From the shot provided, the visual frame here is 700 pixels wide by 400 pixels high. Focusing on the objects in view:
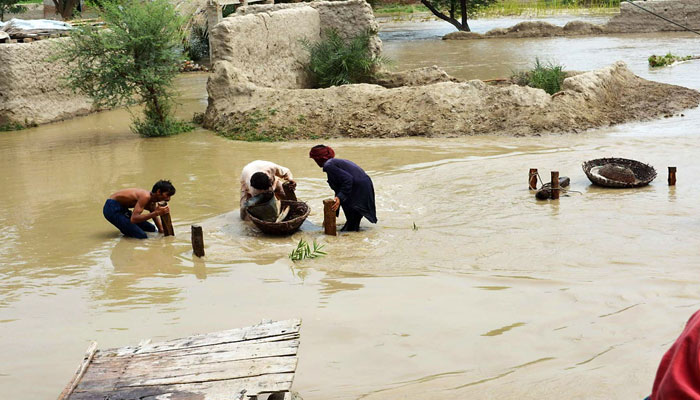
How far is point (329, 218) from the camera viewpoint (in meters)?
7.79

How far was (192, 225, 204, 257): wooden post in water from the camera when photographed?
7148 mm

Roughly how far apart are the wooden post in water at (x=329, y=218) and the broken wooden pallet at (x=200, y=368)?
10.5ft

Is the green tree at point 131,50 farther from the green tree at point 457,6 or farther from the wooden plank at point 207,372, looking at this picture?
the green tree at point 457,6

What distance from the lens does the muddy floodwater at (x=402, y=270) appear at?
16.0 feet

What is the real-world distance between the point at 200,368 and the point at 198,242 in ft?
10.6

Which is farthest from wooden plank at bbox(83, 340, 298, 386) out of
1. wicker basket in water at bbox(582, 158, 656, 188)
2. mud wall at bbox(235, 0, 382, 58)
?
mud wall at bbox(235, 0, 382, 58)

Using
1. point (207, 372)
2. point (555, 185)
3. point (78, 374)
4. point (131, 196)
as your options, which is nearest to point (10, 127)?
point (131, 196)

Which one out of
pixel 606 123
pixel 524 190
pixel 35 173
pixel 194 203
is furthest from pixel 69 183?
pixel 606 123

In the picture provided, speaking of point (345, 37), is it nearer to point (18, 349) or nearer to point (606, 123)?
point (606, 123)

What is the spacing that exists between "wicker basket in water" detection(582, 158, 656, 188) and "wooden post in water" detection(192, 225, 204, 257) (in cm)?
471

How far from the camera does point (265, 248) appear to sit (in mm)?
7629

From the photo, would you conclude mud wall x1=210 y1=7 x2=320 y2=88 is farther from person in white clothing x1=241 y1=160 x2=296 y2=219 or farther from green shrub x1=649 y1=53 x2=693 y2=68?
green shrub x1=649 y1=53 x2=693 y2=68

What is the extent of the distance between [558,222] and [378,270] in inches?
90.2

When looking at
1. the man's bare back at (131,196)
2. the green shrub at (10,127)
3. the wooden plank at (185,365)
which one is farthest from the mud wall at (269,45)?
the wooden plank at (185,365)
